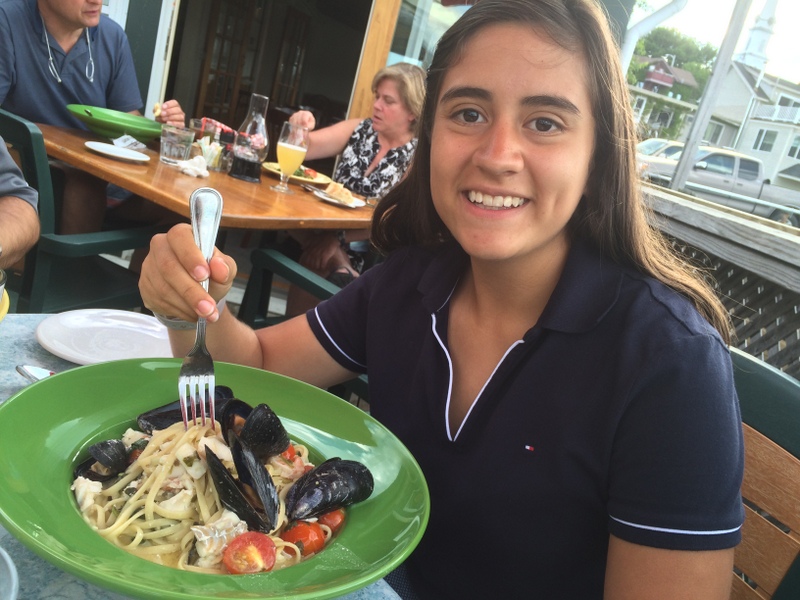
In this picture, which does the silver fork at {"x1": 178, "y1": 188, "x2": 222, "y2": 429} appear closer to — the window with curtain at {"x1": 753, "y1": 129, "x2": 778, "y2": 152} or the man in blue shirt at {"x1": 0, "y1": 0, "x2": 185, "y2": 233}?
the man in blue shirt at {"x1": 0, "y1": 0, "x2": 185, "y2": 233}

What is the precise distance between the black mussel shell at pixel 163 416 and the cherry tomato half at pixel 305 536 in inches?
9.8

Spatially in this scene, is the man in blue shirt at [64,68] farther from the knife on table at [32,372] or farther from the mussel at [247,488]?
the mussel at [247,488]

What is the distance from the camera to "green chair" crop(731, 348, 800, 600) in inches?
46.0

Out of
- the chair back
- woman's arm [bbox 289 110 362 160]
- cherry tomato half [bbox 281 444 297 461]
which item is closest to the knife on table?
cherry tomato half [bbox 281 444 297 461]

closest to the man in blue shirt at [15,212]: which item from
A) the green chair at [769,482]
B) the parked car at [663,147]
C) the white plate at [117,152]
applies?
the white plate at [117,152]

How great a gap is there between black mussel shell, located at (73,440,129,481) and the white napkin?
2.19 metres

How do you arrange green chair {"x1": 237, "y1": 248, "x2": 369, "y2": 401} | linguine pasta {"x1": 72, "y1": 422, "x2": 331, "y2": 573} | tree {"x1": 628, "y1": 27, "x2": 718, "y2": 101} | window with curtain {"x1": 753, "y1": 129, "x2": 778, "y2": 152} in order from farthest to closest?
window with curtain {"x1": 753, "y1": 129, "x2": 778, "y2": 152} → tree {"x1": 628, "y1": 27, "x2": 718, "y2": 101} → green chair {"x1": 237, "y1": 248, "x2": 369, "y2": 401} → linguine pasta {"x1": 72, "y1": 422, "x2": 331, "y2": 573}

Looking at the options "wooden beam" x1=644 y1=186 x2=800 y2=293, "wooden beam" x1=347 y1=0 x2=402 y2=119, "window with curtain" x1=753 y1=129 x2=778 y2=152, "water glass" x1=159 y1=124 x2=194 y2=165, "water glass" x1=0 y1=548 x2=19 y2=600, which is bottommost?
"water glass" x1=0 y1=548 x2=19 y2=600

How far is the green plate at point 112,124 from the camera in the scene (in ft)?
10.4

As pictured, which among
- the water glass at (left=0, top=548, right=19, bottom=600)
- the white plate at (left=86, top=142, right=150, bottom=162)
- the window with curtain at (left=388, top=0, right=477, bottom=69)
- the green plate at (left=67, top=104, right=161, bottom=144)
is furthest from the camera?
the window with curtain at (left=388, top=0, right=477, bottom=69)

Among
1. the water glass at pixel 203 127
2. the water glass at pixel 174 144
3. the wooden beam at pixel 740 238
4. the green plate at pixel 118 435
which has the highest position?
the wooden beam at pixel 740 238

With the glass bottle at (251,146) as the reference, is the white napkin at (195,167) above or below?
below

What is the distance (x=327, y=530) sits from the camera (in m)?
0.86

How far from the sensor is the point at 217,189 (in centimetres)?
280
